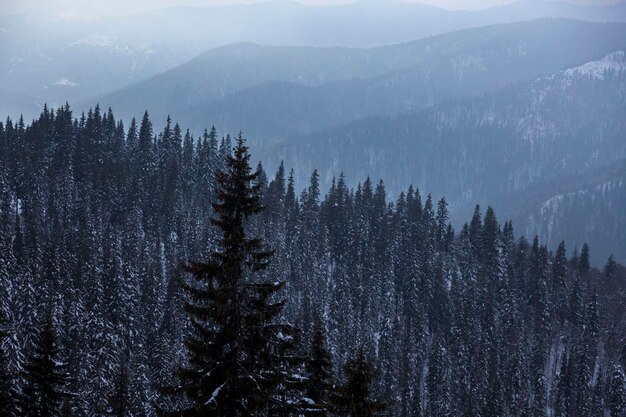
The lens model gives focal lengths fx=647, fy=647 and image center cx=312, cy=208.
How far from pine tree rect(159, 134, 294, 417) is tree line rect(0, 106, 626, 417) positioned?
134ft

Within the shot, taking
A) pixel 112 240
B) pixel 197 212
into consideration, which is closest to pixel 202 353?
pixel 112 240

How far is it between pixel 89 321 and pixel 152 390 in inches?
497

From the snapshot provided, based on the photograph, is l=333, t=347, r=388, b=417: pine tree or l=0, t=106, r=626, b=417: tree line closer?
l=333, t=347, r=388, b=417: pine tree

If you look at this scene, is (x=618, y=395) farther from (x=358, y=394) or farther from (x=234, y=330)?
(x=234, y=330)

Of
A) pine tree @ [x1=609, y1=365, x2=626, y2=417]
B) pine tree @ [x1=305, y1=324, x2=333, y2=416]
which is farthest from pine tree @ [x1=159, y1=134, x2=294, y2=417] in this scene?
pine tree @ [x1=609, y1=365, x2=626, y2=417]

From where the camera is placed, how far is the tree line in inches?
3420

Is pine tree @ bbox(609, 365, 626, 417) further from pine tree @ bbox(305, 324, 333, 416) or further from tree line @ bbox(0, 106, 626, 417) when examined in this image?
pine tree @ bbox(305, 324, 333, 416)

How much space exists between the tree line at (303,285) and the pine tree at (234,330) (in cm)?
4070

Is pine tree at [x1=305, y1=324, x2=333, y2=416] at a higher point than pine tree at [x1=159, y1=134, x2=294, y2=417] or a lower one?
lower

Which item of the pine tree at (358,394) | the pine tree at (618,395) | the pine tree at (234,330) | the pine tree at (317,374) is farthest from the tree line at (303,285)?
the pine tree at (234,330)

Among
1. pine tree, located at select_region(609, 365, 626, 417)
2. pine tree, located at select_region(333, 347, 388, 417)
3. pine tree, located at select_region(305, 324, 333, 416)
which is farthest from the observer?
pine tree, located at select_region(609, 365, 626, 417)

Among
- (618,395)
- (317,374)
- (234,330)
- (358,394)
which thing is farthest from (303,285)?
(234,330)

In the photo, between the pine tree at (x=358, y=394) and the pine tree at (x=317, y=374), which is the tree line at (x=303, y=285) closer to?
the pine tree at (x=317, y=374)

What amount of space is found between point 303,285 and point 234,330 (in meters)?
105
